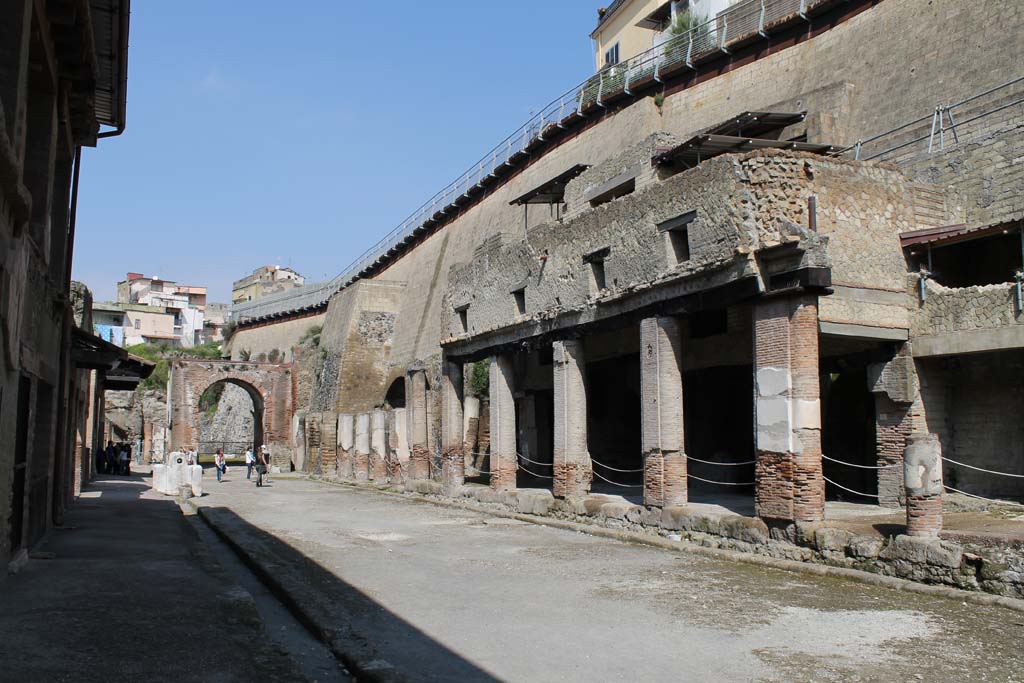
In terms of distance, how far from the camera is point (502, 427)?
61.2 feet

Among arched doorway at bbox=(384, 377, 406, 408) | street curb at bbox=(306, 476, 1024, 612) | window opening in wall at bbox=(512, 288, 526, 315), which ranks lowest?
street curb at bbox=(306, 476, 1024, 612)

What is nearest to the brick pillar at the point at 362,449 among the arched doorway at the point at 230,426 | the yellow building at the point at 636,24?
the yellow building at the point at 636,24

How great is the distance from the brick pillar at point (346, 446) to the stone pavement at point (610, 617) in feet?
55.5

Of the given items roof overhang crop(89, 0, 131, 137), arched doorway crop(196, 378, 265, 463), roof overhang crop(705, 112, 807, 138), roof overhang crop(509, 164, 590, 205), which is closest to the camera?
roof overhang crop(89, 0, 131, 137)

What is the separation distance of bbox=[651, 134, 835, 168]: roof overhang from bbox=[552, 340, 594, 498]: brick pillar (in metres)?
3.78

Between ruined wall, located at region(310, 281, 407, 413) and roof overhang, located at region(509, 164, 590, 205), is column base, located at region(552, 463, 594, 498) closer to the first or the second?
roof overhang, located at region(509, 164, 590, 205)

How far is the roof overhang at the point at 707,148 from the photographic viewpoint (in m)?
15.7

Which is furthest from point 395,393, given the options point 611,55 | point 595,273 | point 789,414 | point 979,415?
point 789,414

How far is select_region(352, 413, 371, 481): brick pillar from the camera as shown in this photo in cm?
2855

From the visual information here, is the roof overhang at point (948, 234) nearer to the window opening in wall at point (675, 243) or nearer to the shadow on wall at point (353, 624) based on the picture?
the window opening in wall at point (675, 243)

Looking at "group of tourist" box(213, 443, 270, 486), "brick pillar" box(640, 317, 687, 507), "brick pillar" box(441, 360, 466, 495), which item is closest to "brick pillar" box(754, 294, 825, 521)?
"brick pillar" box(640, 317, 687, 507)

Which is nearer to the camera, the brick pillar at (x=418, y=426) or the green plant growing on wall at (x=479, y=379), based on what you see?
the brick pillar at (x=418, y=426)

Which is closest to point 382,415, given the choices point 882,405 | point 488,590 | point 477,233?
point 477,233

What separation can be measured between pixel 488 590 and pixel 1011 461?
836cm
